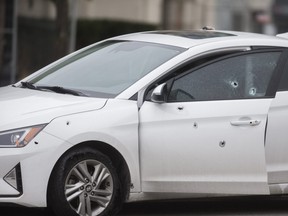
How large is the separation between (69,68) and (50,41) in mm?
16119

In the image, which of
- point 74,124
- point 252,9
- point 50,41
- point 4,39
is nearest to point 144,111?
point 74,124

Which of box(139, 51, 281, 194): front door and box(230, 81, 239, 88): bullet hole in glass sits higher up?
box(230, 81, 239, 88): bullet hole in glass

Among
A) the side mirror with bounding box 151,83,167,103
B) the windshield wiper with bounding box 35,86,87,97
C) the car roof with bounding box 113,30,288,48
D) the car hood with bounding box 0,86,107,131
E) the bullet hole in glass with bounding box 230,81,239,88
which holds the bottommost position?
the car hood with bounding box 0,86,107,131

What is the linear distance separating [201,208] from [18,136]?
2166mm

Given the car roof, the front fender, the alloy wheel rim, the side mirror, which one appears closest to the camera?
the front fender

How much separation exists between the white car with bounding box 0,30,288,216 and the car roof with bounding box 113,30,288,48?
0.6 inches

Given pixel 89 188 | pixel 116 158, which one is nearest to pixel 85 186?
pixel 89 188

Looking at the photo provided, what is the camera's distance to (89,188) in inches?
261

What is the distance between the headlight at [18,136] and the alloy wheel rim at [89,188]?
0.42 m

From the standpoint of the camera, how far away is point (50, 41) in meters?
23.5

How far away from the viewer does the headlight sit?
6309 mm

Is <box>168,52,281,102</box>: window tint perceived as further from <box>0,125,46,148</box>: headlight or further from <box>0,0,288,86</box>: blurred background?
<box>0,0,288,86</box>: blurred background

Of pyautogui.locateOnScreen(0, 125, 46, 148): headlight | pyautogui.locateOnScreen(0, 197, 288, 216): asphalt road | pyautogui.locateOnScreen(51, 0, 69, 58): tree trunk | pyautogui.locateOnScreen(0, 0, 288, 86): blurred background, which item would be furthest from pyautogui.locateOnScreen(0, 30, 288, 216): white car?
pyautogui.locateOnScreen(0, 0, 288, 86): blurred background

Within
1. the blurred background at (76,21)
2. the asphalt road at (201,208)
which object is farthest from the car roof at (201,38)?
the blurred background at (76,21)
